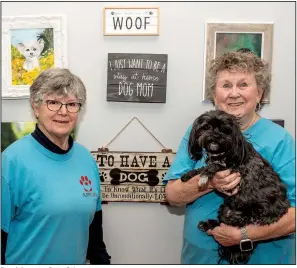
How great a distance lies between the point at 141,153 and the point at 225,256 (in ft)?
2.90

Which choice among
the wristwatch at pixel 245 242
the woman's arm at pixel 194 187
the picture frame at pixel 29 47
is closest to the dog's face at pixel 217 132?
the woman's arm at pixel 194 187

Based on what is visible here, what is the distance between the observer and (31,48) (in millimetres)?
2256

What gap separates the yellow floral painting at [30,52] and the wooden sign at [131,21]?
390mm

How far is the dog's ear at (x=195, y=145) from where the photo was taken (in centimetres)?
158

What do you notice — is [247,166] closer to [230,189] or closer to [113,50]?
[230,189]

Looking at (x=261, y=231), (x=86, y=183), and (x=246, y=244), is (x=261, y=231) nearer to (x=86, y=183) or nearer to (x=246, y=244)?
(x=246, y=244)

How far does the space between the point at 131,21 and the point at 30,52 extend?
2.29ft

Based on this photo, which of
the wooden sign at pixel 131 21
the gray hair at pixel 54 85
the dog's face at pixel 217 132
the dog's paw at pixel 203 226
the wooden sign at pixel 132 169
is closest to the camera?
the dog's face at pixel 217 132

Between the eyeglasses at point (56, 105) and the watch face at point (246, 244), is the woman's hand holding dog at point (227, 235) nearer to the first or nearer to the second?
the watch face at point (246, 244)

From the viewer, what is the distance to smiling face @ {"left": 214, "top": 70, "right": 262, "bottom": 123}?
5.45 ft

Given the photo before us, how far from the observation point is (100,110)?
7.59ft

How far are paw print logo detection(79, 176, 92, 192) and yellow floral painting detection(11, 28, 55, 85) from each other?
3.03ft

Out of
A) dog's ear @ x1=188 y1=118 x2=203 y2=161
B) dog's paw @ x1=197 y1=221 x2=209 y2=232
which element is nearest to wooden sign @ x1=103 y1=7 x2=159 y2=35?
dog's ear @ x1=188 y1=118 x2=203 y2=161

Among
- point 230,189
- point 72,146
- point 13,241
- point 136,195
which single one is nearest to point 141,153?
point 136,195
